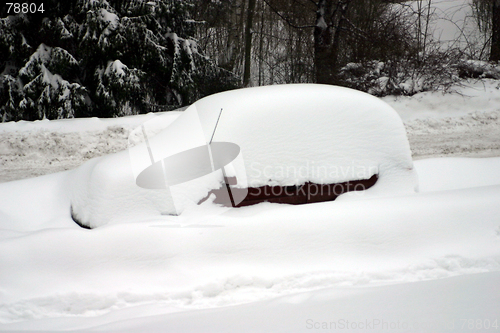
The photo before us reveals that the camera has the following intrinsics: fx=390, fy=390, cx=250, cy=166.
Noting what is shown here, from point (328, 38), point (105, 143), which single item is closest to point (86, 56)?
point (105, 143)

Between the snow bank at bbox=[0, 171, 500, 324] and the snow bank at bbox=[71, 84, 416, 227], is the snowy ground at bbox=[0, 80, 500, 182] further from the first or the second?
the snow bank at bbox=[0, 171, 500, 324]

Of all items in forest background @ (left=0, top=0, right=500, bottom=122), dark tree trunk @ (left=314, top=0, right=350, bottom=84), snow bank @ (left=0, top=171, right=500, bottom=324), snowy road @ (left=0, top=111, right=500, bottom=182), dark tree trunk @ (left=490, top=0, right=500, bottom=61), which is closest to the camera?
snow bank @ (left=0, top=171, right=500, bottom=324)

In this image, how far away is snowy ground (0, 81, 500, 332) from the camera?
7.51ft

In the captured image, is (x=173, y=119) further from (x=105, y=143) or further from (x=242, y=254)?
(x=242, y=254)

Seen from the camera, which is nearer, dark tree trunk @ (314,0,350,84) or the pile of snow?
the pile of snow

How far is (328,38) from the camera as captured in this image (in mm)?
12094

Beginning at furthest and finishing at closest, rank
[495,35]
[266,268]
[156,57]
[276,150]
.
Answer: [495,35] → [156,57] → [276,150] → [266,268]

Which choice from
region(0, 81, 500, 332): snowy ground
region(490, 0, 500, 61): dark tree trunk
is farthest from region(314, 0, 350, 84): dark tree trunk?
region(0, 81, 500, 332): snowy ground

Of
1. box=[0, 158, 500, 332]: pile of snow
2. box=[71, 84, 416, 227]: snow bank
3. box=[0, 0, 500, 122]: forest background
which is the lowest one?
box=[0, 158, 500, 332]: pile of snow

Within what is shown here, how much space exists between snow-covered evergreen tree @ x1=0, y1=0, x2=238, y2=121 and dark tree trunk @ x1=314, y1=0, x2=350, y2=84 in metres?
3.86

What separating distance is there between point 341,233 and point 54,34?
10541 mm

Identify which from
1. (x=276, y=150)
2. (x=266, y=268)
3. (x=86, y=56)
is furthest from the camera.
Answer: (x=86, y=56)

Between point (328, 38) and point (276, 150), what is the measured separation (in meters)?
9.92

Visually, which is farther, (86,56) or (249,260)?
(86,56)
